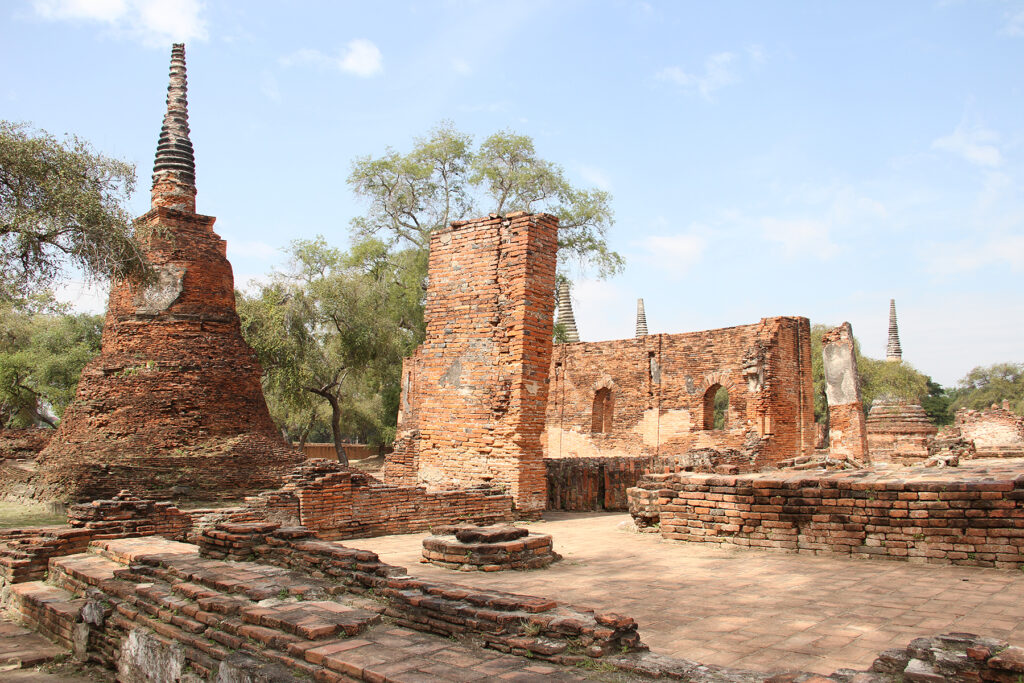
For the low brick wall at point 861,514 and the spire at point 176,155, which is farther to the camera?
the spire at point 176,155

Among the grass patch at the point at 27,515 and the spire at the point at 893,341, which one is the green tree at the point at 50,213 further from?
the spire at the point at 893,341

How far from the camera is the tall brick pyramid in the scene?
12336 millimetres

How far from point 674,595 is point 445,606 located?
209 centimetres

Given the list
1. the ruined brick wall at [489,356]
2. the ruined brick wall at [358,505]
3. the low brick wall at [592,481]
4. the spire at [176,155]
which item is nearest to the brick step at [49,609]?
the ruined brick wall at [358,505]

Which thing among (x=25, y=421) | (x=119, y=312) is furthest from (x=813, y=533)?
(x=25, y=421)

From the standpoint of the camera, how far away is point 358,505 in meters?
8.67

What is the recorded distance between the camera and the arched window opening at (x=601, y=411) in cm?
1978

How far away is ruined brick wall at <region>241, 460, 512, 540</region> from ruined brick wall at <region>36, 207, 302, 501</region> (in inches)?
170

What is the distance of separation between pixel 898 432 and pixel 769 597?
45.8 ft

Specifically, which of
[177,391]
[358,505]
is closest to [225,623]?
[358,505]

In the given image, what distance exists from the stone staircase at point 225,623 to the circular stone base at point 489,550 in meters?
1.68

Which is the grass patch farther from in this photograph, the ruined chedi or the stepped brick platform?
the ruined chedi

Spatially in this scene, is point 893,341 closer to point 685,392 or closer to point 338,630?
point 685,392

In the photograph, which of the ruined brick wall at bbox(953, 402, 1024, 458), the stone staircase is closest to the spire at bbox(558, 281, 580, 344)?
the ruined brick wall at bbox(953, 402, 1024, 458)
